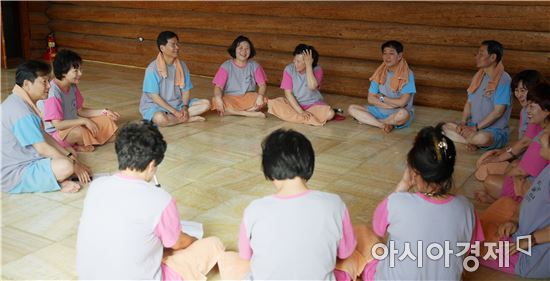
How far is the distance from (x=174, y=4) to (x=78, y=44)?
2.55m

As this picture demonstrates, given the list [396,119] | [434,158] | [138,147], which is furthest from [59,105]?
[434,158]

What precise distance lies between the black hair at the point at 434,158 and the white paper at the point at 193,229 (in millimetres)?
1439

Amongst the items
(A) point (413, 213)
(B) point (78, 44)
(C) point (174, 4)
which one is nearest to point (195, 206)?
(A) point (413, 213)

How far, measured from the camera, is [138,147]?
2.64 metres

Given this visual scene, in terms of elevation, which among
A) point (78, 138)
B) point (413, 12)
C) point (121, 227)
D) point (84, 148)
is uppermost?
point (413, 12)

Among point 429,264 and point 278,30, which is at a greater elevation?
point 278,30

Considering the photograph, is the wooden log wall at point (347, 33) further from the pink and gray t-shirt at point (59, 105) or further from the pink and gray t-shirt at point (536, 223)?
the pink and gray t-shirt at point (536, 223)

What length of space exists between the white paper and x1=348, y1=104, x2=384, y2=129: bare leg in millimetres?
3063

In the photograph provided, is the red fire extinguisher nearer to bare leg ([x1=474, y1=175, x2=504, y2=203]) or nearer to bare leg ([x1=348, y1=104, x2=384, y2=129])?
bare leg ([x1=348, y1=104, x2=384, y2=129])

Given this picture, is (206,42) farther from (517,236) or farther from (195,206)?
(517,236)

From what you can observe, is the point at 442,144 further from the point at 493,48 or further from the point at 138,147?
the point at 493,48

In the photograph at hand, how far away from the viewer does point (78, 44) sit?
34.7 ft

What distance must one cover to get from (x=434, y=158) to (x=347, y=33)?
5.26 m

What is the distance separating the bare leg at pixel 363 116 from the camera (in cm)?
613
